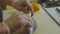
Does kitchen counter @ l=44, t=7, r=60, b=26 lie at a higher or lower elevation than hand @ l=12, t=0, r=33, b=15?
lower

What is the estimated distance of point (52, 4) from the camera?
1.18 m

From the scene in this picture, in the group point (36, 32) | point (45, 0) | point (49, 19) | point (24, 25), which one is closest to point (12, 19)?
point (24, 25)

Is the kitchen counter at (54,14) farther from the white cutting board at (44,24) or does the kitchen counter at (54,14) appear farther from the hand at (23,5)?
the hand at (23,5)

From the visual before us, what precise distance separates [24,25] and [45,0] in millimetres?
638

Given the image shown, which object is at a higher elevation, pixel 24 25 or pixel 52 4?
pixel 24 25

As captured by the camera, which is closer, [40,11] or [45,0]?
[40,11]

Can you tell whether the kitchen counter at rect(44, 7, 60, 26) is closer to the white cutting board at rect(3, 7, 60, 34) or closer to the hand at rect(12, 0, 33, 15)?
the white cutting board at rect(3, 7, 60, 34)

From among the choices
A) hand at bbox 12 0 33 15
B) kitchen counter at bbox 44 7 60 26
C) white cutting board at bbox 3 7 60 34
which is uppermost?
hand at bbox 12 0 33 15

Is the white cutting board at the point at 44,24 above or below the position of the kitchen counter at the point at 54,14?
below

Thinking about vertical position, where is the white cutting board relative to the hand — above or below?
below

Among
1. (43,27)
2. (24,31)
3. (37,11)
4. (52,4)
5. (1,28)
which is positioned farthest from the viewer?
(52,4)

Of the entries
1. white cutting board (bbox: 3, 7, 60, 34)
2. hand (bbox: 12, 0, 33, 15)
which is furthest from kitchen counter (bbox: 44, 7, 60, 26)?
hand (bbox: 12, 0, 33, 15)

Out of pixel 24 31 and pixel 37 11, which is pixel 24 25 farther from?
pixel 37 11

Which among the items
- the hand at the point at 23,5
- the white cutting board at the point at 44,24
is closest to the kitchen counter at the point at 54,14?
the white cutting board at the point at 44,24
